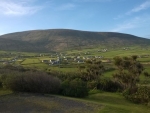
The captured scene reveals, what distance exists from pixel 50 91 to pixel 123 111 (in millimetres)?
8756

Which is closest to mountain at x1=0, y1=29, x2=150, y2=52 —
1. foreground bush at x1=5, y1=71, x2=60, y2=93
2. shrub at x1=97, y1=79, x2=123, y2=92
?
shrub at x1=97, y1=79, x2=123, y2=92

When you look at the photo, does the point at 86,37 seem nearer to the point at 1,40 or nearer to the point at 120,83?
the point at 1,40

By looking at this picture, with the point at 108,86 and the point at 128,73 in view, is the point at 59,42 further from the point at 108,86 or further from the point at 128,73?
the point at 108,86

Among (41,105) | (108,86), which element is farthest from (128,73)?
(41,105)

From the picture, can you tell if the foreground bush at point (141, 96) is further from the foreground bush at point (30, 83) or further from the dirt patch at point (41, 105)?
the foreground bush at point (30, 83)

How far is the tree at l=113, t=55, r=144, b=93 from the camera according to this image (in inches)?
1443

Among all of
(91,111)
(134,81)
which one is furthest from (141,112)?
(134,81)


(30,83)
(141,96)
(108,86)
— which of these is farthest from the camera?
(108,86)

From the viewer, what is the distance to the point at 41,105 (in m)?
16.6

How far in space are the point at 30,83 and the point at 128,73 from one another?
20462 millimetres

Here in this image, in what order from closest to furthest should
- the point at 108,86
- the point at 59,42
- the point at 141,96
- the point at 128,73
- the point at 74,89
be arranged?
the point at 141,96 → the point at 74,89 → the point at 108,86 → the point at 128,73 → the point at 59,42

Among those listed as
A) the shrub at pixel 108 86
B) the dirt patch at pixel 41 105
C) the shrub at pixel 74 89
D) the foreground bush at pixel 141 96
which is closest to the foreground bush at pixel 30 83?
the shrub at pixel 74 89

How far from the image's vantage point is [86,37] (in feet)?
646

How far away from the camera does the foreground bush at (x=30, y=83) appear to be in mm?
22141
